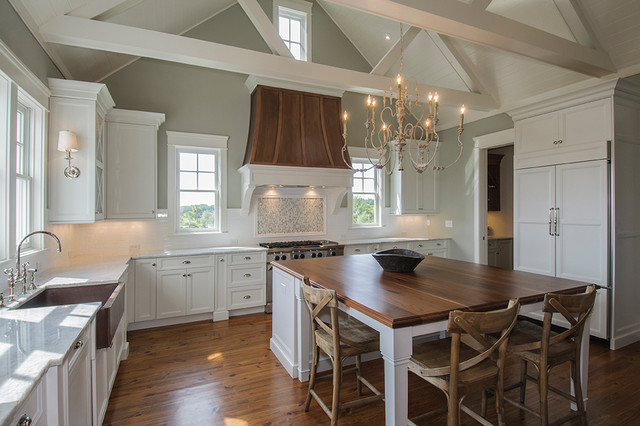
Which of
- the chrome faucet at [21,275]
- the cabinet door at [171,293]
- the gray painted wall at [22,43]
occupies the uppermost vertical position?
the gray painted wall at [22,43]

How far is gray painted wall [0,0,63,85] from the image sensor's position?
93.0 inches

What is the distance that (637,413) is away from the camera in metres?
2.38

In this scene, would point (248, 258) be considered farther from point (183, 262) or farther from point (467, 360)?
point (467, 360)

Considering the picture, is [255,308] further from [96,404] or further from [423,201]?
[423,201]

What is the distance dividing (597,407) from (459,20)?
3.21 m

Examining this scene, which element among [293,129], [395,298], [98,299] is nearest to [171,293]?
[98,299]

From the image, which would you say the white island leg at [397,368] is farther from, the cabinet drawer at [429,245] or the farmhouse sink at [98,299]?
the cabinet drawer at [429,245]

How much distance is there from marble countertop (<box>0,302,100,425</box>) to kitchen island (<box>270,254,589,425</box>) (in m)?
1.37

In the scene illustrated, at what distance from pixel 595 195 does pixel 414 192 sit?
2752mm

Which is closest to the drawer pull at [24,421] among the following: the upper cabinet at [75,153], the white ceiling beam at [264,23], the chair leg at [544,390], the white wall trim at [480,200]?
the chair leg at [544,390]

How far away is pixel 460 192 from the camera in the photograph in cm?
583

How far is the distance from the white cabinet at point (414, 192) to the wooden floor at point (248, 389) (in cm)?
310

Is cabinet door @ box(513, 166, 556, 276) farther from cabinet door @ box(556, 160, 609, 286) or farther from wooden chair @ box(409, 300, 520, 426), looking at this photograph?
wooden chair @ box(409, 300, 520, 426)

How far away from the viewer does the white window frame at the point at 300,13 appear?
16.5 ft
